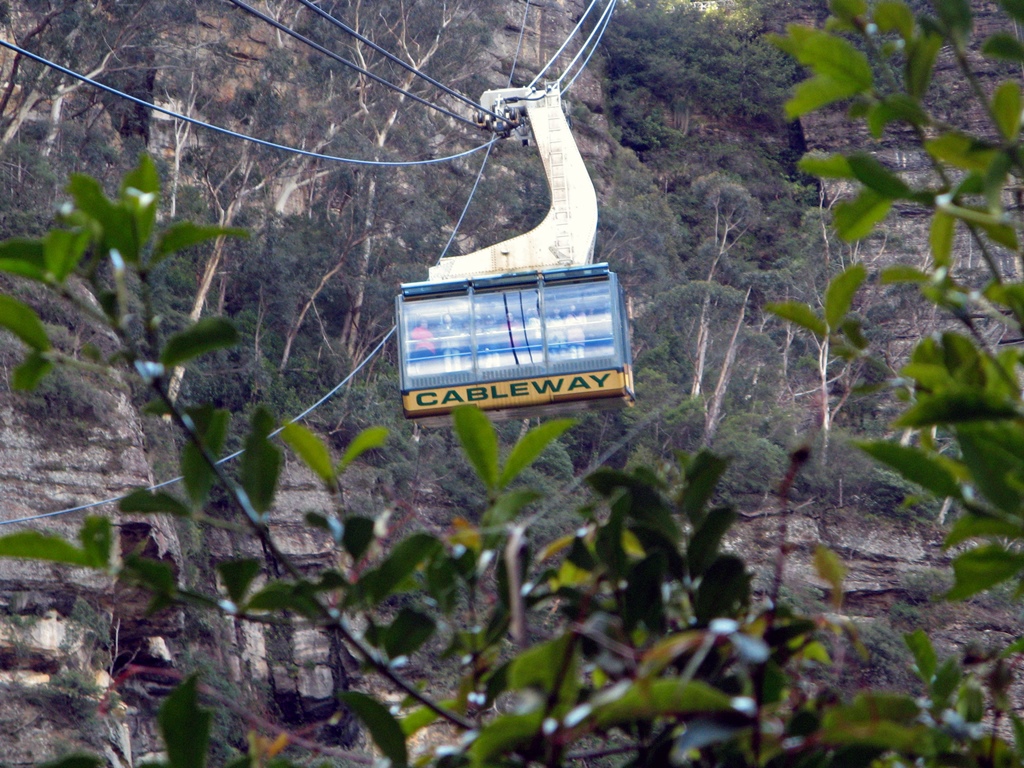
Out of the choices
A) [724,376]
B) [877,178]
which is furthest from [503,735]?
[724,376]

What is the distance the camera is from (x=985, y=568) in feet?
3.44

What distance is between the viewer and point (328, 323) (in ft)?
63.4

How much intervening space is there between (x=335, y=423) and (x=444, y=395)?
10.5 m

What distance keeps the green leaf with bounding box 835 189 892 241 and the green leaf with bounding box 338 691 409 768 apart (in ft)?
2.08

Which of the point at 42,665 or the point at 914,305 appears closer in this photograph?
the point at 42,665

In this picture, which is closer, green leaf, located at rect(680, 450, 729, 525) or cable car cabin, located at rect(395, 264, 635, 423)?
green leaf, located at rect(680, 450, 729, 525)

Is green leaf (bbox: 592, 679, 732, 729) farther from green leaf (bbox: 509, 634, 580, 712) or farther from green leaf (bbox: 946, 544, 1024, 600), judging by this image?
green leaf (bbox: 946, 544, 1024, 600)

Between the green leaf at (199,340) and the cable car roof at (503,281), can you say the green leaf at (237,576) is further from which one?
the cable car roof at (503,281)

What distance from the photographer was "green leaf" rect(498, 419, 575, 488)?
107 cm

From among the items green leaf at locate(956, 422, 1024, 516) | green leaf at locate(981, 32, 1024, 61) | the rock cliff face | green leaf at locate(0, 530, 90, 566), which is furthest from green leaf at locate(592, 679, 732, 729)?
the rock cliff face

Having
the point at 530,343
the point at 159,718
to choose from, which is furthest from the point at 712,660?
the point at 530,343

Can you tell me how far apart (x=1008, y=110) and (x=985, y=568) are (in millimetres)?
404

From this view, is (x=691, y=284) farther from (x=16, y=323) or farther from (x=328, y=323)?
(x=16, y=323)

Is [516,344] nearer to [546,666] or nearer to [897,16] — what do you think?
[897,16]
